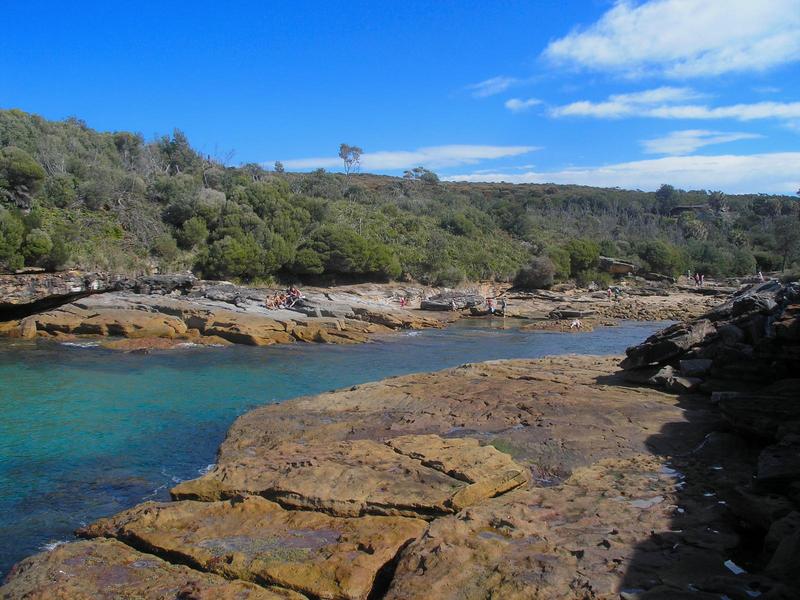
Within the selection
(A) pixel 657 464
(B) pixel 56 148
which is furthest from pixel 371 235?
(A) pixel 657 464

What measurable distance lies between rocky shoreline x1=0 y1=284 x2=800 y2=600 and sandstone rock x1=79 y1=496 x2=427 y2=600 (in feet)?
0.06

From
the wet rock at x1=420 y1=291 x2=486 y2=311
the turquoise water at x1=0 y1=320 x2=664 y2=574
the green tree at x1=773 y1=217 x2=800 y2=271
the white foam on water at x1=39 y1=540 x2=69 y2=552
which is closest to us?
the white foam on water at x1=39 y1=540 x2=69 y2=552

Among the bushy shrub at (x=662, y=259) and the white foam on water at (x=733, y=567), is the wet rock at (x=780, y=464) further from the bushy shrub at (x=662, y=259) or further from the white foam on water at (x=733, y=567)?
the bushy shrub at (x=662, y=259)

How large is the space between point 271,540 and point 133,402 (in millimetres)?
8900

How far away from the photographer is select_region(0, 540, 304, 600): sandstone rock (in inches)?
172

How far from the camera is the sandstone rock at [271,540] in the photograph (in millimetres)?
4566

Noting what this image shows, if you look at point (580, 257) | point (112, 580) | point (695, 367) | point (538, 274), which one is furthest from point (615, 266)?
point (112, 580)

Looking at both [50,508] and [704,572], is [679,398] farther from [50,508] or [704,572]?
[50,508]

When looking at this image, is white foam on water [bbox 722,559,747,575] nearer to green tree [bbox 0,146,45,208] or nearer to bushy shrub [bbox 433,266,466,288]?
green tree [bbox 0,146,45,208]

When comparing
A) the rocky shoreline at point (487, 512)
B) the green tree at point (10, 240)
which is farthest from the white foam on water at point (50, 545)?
the green tree at point (10, 240)

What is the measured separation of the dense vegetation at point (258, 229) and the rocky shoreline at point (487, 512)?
73.2 feet

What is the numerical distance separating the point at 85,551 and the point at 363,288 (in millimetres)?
31514

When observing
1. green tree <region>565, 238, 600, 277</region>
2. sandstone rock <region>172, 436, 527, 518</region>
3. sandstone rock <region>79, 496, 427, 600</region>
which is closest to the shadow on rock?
sandstone rock <region>172, 436, 527, 518</region>

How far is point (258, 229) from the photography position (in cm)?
3741
